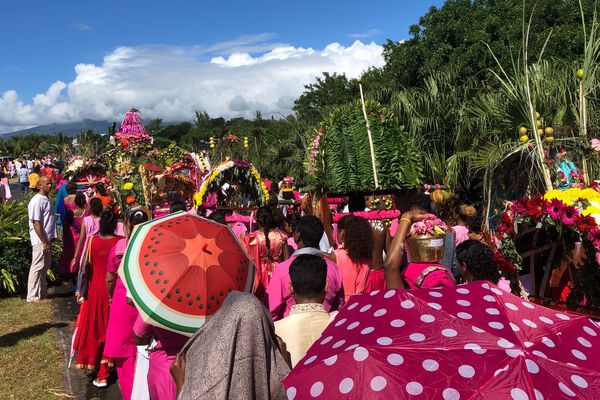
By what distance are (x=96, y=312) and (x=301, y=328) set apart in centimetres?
348

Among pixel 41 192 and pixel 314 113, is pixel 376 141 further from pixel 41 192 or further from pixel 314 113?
pixel 314 113

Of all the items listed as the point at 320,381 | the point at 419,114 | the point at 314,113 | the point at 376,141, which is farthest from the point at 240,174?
→ the point at 314,113

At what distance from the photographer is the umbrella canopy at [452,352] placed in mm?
1693

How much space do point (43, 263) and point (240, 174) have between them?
365 cm

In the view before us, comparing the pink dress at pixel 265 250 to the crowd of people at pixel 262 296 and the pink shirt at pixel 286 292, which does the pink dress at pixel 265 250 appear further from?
the pink shirt at pixel 286 292

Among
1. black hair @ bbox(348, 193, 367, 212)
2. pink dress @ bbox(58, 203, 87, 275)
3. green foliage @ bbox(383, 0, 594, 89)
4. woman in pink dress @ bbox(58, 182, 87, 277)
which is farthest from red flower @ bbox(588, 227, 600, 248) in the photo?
green foliage @ bbox(383, 0, 594, 89)

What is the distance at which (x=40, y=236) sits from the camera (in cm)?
793

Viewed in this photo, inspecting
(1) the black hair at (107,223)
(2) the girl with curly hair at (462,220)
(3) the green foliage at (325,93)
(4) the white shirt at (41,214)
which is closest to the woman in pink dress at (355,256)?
(2) the girl with curly hair at (462,220)

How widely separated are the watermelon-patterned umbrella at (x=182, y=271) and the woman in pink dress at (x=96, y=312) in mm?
2630

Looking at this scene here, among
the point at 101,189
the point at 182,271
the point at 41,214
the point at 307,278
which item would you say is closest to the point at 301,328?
the point at 307,278

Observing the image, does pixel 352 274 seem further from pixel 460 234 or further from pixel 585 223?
pixel 460 234

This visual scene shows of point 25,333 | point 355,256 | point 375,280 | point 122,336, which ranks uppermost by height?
point 355,256

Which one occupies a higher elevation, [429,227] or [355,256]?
[429,227]

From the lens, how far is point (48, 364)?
5.83 metres
